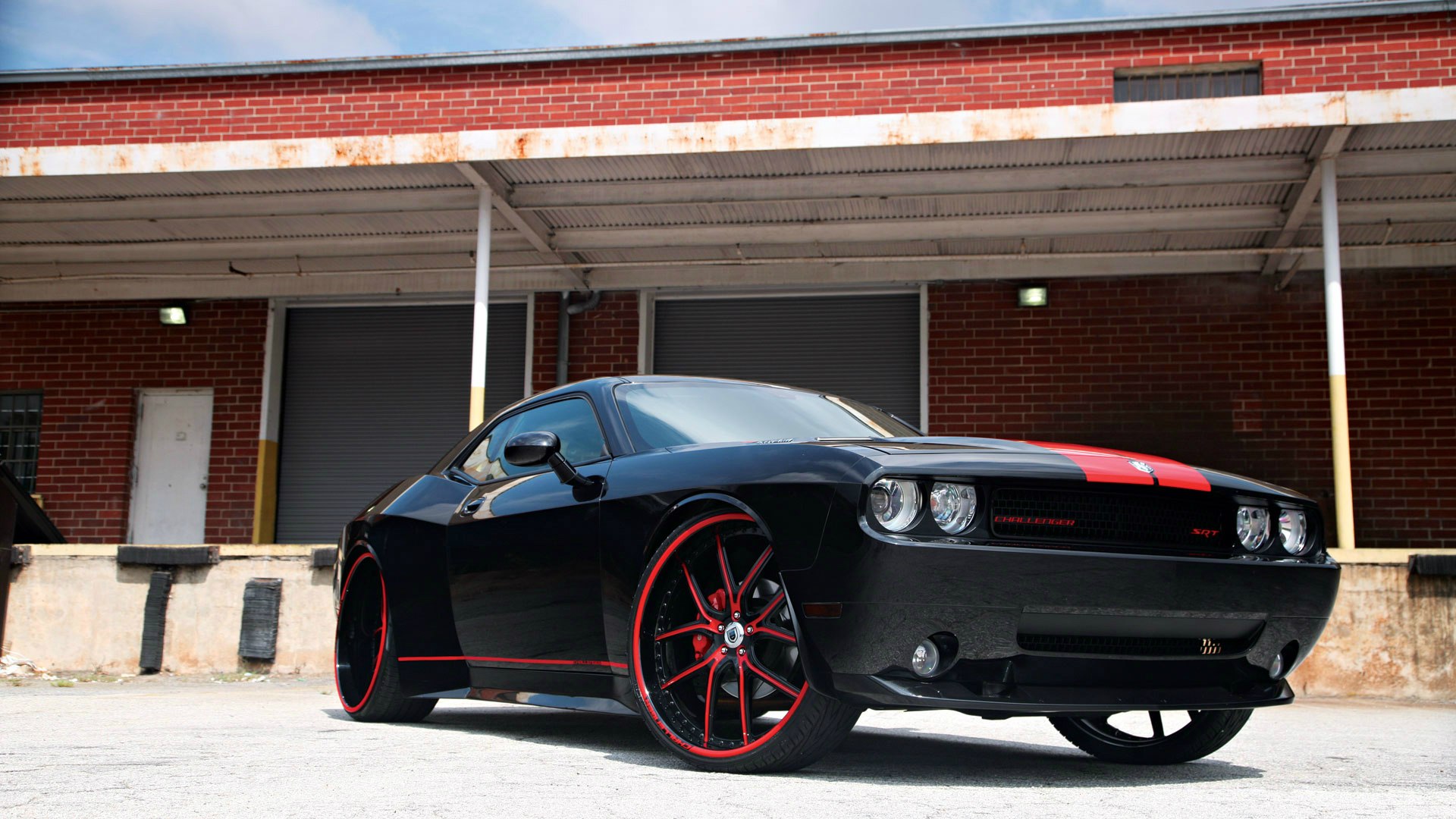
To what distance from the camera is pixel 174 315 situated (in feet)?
53.6

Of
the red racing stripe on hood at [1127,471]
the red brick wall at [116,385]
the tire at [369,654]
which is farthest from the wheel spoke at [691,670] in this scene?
the red brick wall at [116,385]

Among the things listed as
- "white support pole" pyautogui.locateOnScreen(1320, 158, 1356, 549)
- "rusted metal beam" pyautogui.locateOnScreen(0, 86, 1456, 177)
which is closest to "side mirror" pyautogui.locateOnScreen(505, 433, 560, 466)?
"rusted metal beam" pyautogui.locateOnScreen(0, 86, 1456, 177)

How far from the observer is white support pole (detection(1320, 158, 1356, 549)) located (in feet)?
31.8

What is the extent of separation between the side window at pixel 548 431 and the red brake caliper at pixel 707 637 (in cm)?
94

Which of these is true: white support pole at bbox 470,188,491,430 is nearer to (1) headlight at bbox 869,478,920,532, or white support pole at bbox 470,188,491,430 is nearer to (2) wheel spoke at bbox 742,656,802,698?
(2) wheel spoke at bbox 742,656,802,698

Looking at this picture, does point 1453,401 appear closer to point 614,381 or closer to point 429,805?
point 614,381

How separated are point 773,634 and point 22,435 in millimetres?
16003

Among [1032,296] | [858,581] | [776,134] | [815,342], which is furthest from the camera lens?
[815,342]

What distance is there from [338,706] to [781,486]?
4172 millimetres

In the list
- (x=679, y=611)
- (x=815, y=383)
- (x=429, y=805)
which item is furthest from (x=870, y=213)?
(x=429, y=805)

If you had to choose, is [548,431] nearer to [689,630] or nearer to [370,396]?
[689,630]

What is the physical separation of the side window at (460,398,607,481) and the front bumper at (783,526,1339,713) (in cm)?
144

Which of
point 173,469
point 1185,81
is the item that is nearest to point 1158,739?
point 1185,81

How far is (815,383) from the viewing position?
49.4ft
